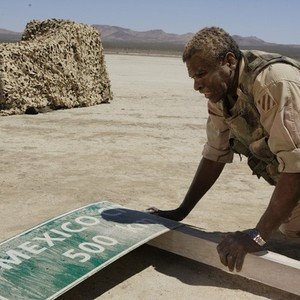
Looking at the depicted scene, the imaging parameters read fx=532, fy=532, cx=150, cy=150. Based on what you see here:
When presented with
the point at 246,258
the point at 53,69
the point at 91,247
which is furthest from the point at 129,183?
the point at 53,69

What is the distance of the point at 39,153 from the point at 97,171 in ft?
3.12

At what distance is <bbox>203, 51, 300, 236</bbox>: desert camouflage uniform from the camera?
2.18m

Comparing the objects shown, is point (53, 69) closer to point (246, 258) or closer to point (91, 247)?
point (91, 247)

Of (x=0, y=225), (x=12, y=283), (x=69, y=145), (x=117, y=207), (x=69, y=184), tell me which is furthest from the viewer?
(x=69, y=145)

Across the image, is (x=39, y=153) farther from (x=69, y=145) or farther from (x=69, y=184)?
(x=69, y=184)

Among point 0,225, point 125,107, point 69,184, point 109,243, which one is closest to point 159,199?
point 69,184

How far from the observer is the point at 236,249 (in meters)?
2.29

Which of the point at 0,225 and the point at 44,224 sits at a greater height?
the point at 44,224

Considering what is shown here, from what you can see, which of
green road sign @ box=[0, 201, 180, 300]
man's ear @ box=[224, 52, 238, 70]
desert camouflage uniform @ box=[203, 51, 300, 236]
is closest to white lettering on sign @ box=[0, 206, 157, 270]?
green road sign @ box=[0, 201, 180, 300]

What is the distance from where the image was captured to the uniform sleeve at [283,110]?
2174 millimetres

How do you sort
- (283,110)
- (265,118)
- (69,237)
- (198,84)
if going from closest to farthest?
(283,110) → (265,118) → (198,84) → (69,237)

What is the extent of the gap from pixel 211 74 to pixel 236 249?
77cm

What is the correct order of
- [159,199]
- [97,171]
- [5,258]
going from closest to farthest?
[5,258] → [159,199] → [97,171]

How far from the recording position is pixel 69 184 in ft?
13.7
